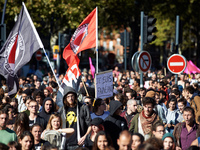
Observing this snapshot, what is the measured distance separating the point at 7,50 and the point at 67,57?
5.56ft

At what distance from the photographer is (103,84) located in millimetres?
9039

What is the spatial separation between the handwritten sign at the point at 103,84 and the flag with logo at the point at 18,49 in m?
1.94

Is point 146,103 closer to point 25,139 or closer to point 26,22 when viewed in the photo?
point 25,139

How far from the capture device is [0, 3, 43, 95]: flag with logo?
34.2 feet

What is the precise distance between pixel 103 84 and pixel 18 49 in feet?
Answer: 8.87

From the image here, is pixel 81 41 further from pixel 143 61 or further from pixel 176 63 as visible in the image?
pixel 176 63

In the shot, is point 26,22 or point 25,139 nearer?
point 25,139

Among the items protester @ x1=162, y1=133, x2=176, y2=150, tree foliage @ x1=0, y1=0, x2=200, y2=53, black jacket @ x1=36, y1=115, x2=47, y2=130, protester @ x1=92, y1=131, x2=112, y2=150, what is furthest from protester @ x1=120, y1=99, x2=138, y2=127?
tree foliage @ x1=0, y1=0, x2=200, y2=53

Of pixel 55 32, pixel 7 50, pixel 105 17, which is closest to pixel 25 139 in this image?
pixel 7 50

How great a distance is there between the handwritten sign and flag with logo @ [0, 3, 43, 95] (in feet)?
6.37

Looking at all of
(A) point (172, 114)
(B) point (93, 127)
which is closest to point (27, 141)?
(B) point (93, 127)

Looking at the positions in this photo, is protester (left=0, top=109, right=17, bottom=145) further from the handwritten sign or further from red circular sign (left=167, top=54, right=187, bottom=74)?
red circular sign (left=167, top=54, right=187, bottom=74)

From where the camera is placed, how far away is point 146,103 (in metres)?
7.64

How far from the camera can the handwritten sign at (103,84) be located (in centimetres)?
897
